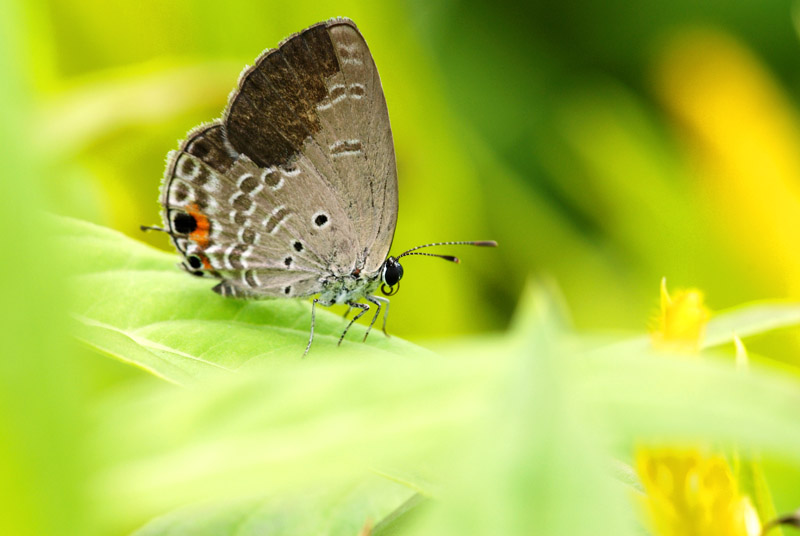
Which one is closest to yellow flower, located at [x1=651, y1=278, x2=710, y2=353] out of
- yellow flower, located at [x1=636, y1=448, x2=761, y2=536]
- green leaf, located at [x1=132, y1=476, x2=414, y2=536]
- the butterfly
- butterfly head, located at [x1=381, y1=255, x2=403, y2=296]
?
yellow flower, located at [x1=636, y1=448, x2=761, y2=536]

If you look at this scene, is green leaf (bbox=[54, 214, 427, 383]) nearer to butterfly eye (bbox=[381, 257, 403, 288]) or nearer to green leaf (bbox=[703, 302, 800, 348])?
green leaf (bbox=[703, 302, 800, 348])

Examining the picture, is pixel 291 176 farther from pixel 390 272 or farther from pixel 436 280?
pixel 436 280

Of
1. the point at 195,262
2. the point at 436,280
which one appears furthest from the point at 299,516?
the point at 436,280

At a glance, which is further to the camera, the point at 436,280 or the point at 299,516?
the point at 436,280

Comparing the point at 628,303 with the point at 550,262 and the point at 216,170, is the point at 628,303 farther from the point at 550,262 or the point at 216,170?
the point at 216,170

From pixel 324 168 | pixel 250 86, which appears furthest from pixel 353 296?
pixel 250 86

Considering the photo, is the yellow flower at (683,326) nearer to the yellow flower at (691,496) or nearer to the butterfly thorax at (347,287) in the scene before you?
the yellow flower at (691,496)

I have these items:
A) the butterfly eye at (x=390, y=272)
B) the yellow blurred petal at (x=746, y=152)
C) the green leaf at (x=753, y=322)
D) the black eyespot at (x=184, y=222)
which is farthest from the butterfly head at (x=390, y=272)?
the yellow blurred petal at (x=746, y=152)
